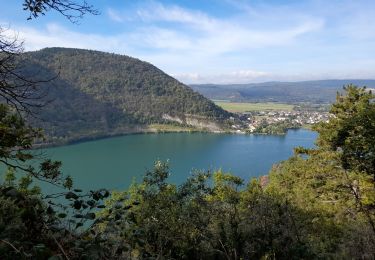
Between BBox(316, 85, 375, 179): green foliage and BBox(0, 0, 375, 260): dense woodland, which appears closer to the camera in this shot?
BBox(0, 0, 375, 260): dense woodland

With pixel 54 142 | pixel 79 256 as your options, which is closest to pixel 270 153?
pixel 54 142

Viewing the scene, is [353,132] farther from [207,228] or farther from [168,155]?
[168,155]

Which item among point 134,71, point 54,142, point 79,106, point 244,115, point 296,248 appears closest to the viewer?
point 296,248

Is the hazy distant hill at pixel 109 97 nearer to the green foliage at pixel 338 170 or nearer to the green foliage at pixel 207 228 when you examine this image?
the green foliage at pixel 338 170

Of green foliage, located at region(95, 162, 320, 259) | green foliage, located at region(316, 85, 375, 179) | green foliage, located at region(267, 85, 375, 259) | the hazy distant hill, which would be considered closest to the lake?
the hazy distant hill

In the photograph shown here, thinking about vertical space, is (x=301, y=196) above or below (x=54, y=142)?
above

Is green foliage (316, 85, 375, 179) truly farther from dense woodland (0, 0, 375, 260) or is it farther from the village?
the village

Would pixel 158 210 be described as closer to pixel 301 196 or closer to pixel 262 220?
pixel 262 220
